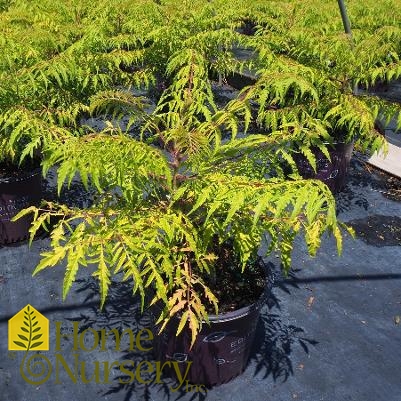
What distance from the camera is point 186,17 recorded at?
6.07 meters

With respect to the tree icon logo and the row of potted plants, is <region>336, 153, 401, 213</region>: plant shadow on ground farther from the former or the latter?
the tree icon logo

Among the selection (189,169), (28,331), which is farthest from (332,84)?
(28,331)

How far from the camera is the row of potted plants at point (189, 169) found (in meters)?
2.00

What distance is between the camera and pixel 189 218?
249 centimetres

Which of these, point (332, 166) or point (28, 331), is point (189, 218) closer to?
point (28, 331)

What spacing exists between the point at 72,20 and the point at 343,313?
543 centimetres

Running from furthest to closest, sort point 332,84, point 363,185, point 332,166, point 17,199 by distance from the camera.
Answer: point 363,185 < point 332,166 < point 332,84 < point 17,199

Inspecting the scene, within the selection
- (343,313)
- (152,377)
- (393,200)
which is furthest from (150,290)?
(393,200)

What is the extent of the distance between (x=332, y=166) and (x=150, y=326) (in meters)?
2.84

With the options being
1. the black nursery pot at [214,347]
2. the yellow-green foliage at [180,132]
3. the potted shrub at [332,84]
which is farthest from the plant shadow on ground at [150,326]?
the potted shrub at [332,84]

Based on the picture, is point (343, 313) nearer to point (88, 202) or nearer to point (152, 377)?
point (152, 377)

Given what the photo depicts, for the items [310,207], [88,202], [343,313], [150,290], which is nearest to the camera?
[310,207]

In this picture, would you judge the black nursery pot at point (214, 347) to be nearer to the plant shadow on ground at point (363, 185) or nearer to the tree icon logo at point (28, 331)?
the tree icon logo at point (28, 331)

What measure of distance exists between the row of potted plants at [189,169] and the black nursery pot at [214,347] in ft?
0.04
